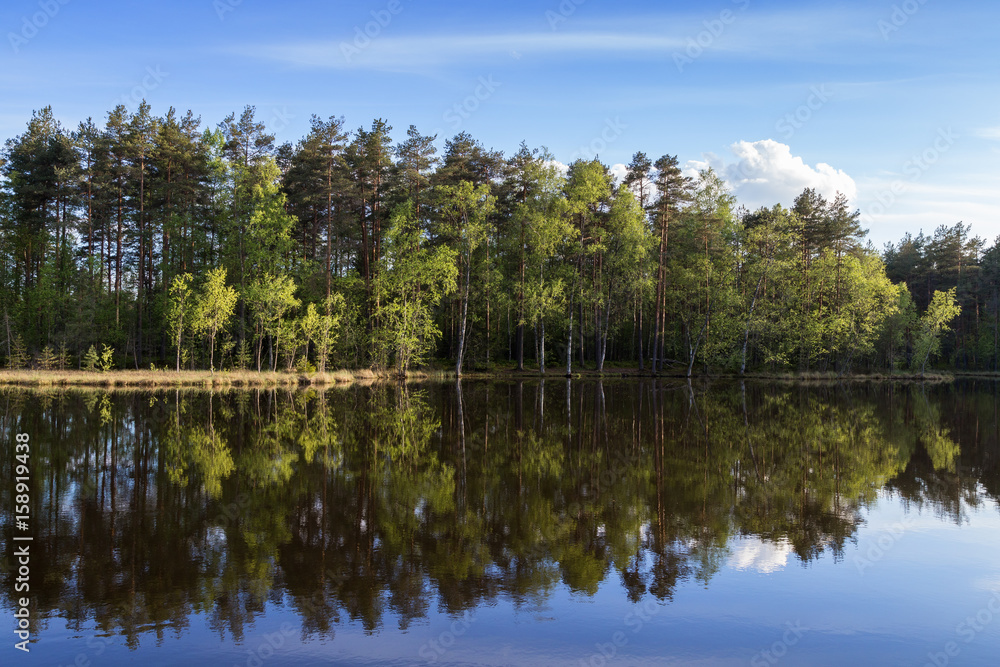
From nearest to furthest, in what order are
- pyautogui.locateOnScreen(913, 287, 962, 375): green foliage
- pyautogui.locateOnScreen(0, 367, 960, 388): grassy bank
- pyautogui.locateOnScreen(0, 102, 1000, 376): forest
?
pyautogui.locateOnScreen(0, 367, 960, 388): grassy bank
pyautogui.locateOnScreen(0, 102, 1000, 376): forest
pyautogui.locateOnScreen(913, 287, 962, 375): green foliage

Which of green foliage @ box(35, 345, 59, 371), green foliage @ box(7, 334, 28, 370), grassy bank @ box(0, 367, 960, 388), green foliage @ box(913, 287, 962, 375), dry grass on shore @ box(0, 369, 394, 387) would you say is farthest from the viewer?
green foliage @ box(913, 287, 962, 375)

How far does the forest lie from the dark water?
25390 millimetres

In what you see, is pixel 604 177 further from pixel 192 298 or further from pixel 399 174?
pixel 192 298

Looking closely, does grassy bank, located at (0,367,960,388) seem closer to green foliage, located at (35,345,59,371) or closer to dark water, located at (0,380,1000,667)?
green foliage, located at (35,345,59,371)

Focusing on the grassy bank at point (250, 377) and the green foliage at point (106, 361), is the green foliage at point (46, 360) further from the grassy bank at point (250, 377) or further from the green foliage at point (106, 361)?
the green foliage at point (106, 361)

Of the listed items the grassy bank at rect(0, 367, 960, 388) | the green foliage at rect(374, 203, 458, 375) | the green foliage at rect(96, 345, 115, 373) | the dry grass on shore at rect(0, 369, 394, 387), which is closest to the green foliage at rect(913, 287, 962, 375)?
Result: the grassy bank at rect(0, 367, 960, 388)

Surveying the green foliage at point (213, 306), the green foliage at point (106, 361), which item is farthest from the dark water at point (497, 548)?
the green foliage at point (106, 361)

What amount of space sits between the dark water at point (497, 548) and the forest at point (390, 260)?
2539 centimetres

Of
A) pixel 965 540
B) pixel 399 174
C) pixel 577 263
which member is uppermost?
→ pixel 399 174

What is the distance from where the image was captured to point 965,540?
11477 mm

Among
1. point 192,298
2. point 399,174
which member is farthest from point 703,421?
point 192,298

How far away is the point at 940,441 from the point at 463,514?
62.0 feet

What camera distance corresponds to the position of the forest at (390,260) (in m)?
44.8

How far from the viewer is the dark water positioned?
733cm
